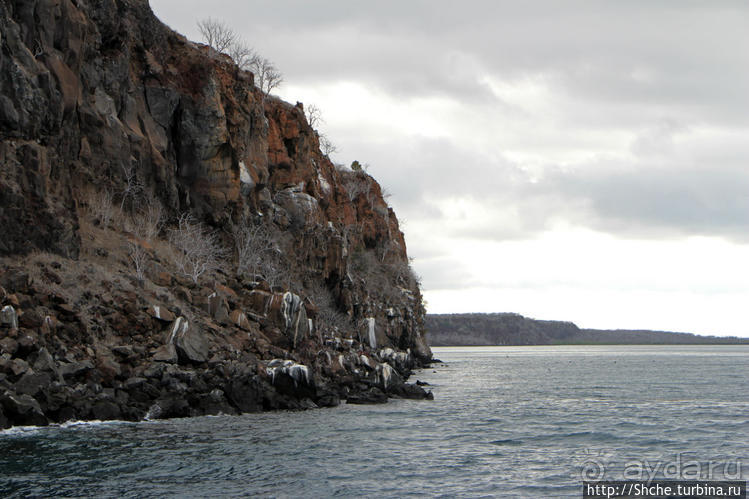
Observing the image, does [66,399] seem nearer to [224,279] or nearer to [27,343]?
[27,343]

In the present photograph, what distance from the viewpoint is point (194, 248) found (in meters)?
50.9

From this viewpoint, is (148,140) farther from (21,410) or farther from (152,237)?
(21,410)

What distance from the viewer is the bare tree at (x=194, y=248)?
4878cm

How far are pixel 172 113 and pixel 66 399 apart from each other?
108ft

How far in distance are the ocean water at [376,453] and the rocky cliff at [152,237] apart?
10.0ft

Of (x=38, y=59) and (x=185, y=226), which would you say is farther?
(x=185, y=226)

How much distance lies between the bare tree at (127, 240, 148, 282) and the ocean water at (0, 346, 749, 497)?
12454mm

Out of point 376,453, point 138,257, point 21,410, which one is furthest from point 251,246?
point 376,453

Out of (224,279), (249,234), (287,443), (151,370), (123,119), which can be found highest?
(123,119)

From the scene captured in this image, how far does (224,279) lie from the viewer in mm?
50281

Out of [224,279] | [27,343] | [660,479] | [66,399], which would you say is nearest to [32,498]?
[66,399]

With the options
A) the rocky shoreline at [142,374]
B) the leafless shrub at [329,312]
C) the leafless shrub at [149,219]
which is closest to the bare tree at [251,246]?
the leafless shrub at [149,219]

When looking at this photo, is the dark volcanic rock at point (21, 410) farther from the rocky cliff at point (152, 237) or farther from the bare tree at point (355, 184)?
the bare tree at point (355, 184)

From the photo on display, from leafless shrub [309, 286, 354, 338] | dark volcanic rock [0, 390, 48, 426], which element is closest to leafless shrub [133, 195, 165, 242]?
leafless shrub [309, 286, 354, 338]
